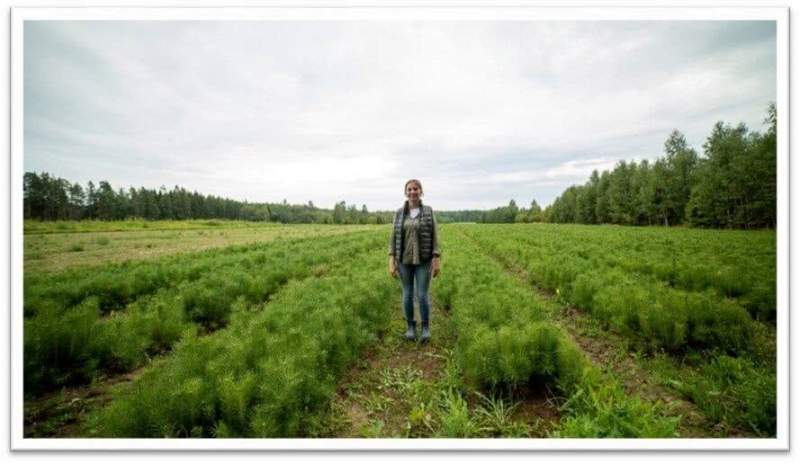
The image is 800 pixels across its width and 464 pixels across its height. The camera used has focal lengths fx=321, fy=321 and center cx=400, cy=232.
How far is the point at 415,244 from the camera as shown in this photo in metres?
4.86

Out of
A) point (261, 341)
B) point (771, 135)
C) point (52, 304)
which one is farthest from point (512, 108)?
point (52, 304)

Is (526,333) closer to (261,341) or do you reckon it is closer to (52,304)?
(261,341)

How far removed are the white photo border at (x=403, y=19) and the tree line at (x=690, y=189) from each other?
70 centimetres

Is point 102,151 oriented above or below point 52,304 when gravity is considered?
above

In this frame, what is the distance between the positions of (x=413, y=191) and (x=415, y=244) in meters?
0.81

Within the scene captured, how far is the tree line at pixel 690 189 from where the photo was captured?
14.4 ft

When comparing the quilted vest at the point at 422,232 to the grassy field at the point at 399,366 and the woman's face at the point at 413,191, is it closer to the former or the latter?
the woman's face at the point at 413,191

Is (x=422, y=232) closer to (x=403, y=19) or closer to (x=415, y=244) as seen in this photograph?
(x=415, y=244)

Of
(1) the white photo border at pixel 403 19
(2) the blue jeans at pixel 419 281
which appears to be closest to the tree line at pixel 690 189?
(1) the white photo border at pixel 403 19

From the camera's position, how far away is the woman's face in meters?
4.89

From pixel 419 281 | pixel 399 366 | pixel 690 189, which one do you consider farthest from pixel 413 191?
pixel 690 189
